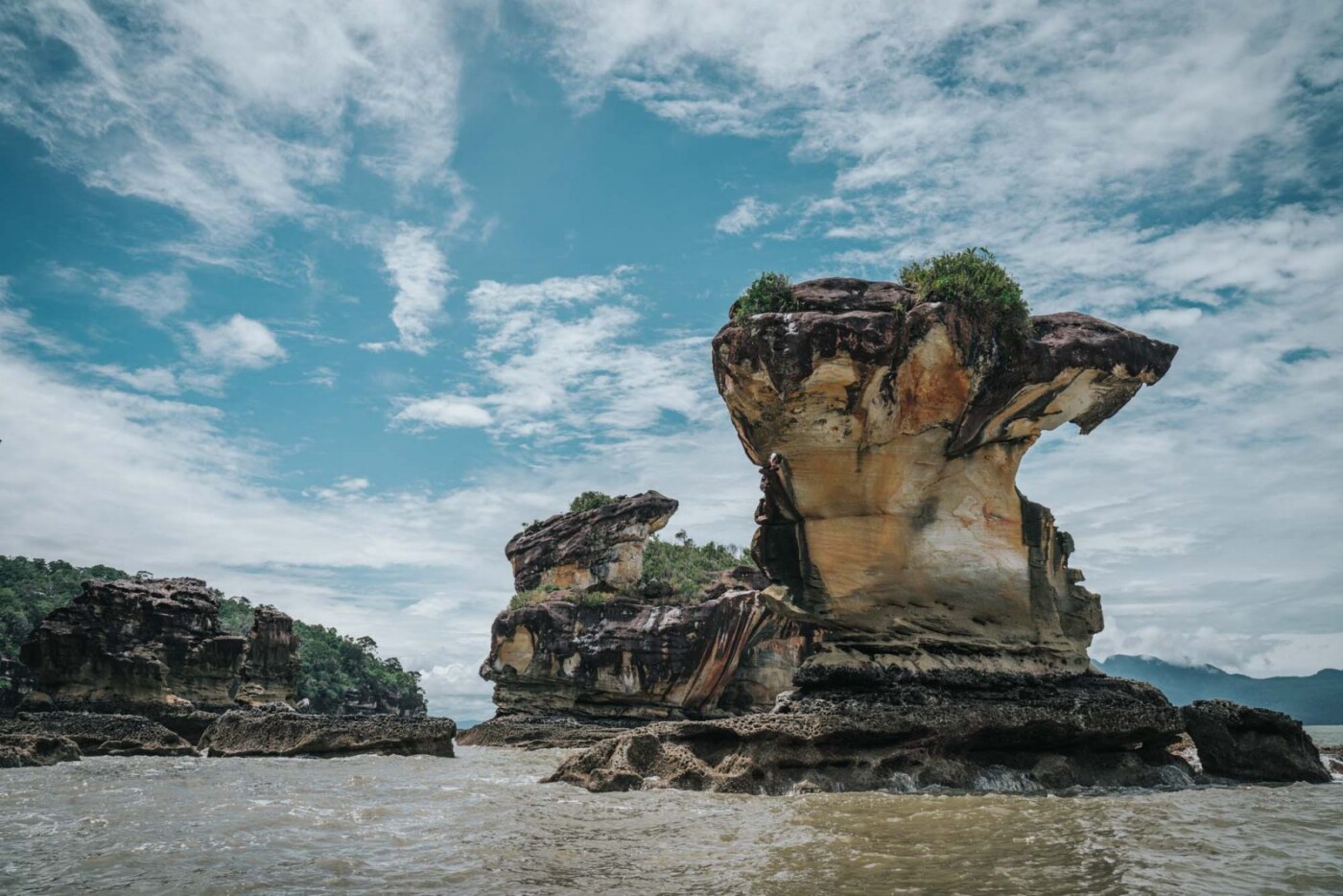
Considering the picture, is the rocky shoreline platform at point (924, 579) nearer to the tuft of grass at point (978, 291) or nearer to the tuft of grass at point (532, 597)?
the tuft of grass at point (978, 291)

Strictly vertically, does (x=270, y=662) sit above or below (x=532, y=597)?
below

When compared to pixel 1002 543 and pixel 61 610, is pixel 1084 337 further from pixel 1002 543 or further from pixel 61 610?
pixel 61 610

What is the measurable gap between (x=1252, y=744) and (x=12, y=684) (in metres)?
A: 49.3

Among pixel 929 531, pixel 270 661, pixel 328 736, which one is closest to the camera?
pixel 929 531

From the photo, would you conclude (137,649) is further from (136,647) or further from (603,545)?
(603,545)

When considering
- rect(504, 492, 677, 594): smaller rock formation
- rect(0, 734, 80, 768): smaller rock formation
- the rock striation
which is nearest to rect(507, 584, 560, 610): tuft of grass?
rect(504, 492, 677, 594): smaller rock formation

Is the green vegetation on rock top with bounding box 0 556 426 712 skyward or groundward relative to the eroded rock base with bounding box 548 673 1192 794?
skyward

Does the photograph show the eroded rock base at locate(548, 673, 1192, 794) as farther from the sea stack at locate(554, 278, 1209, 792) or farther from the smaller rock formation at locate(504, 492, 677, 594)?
the smaller rock formation at locate(504, 492, 677, 594)

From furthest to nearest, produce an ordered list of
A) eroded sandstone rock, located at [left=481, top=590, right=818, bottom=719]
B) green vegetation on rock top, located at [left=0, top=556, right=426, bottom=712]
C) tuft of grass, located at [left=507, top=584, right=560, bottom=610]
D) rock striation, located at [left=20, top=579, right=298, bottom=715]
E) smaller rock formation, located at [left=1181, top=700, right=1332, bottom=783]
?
green vegetation on rock top, located at [left=0, top=556, right=426, bottom=712] → tuft of grass, located at [left=507, top=584, right=560, bottom=610] → eroded sandstone rock, located at [left=481, top=590, right=818, bottom=719] → rock striation, located at [left=20, top=579, right=298, bottom=715] → smaller rock formation, located at [left=1181, top=700, right=1332, bottom=783]

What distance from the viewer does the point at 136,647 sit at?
111ft

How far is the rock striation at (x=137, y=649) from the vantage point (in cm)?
3212

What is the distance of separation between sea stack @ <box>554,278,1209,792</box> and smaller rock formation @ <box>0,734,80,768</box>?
13336 millimetres

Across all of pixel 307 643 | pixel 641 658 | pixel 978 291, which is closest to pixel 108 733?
pixel 641 658

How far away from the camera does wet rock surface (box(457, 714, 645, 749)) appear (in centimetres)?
3675
